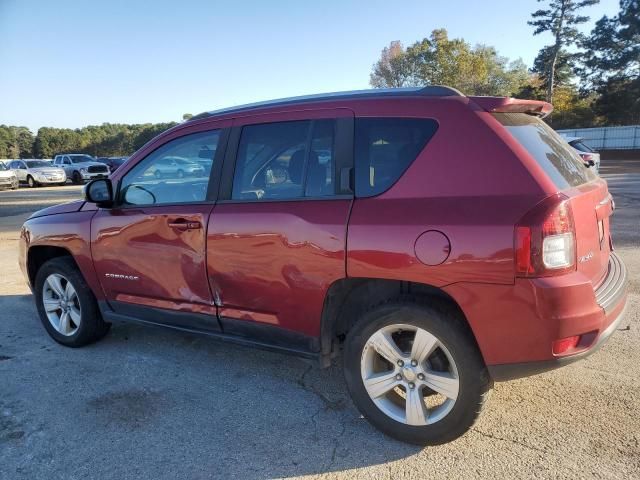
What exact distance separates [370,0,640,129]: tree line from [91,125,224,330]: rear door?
49.5 metres

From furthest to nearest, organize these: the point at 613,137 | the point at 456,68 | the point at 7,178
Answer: the point at 456,68
the point at 613,137
the point at 7,178

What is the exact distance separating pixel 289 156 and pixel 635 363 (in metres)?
2.88

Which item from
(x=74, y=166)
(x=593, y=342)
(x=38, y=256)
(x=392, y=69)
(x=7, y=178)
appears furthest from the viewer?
(x=392, y=69)

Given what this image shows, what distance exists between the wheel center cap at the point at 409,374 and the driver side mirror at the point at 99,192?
2584 millimetres

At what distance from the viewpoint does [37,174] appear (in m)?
28.0

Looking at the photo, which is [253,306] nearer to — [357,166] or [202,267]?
[202,267]

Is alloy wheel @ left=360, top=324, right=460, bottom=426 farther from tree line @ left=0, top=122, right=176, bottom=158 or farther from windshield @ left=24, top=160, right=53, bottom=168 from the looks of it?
tree line @ left=0, top=122, right=176, bottom=158

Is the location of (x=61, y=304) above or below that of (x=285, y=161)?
below

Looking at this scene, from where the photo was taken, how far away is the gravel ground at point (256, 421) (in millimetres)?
2627

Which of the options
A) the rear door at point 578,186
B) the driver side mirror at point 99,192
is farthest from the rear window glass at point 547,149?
the driver side mirror at point 99,192

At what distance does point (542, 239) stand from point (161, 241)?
250 centimetres

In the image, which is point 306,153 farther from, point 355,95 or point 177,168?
point 177,168

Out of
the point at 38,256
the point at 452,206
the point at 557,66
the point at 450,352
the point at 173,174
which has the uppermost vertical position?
the point at 557,66

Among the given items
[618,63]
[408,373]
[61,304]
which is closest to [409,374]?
[408,373]
